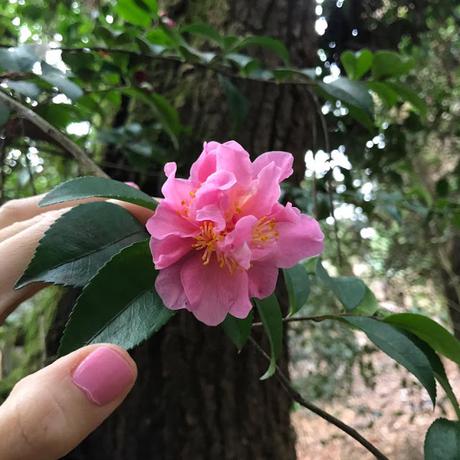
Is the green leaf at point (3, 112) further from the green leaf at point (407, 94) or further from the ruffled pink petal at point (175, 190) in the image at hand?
the green leaf at point (407, 94)

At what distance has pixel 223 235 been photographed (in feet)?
1.11

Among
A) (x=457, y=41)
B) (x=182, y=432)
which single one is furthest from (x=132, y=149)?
(x=457, y=41)

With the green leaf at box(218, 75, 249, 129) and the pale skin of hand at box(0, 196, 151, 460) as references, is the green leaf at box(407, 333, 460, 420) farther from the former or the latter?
the green leaf at box(218, 75, 249, 129)

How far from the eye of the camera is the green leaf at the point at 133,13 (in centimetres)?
82

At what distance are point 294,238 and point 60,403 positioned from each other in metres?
0.19

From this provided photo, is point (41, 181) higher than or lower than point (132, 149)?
higher

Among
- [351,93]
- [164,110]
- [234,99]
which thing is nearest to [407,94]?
[351,93]

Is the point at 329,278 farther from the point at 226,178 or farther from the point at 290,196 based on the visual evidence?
the point at 290,196

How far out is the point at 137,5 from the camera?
31.5 inches

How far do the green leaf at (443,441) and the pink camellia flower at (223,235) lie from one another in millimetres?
188

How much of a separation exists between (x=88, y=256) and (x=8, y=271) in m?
0.09

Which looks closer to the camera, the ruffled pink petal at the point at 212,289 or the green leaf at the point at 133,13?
the ruffled pink petal at the point at 212,289

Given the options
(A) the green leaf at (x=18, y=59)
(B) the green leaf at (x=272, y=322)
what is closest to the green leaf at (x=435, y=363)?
A: (B) the green leaf at (x=272, y=322)

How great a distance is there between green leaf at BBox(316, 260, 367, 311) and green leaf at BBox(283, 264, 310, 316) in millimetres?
19
